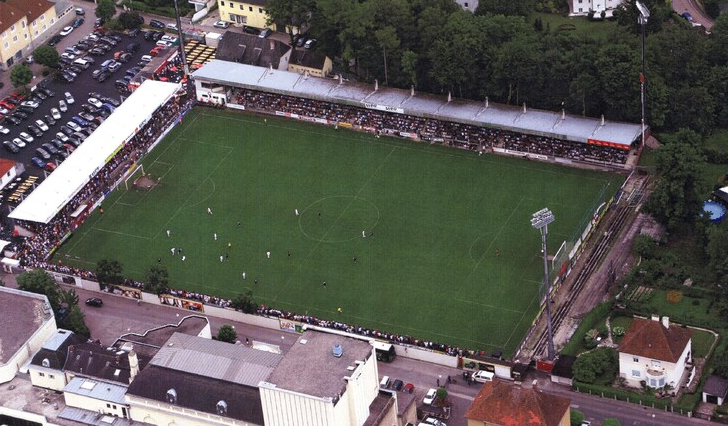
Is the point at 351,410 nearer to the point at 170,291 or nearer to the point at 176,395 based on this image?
the point at 176,395

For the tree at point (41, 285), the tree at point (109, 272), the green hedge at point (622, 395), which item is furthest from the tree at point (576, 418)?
the tree at point (41, 285)

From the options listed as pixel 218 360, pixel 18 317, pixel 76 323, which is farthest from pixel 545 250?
pixel 18 317

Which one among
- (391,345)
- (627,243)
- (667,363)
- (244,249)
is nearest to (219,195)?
(244,249)

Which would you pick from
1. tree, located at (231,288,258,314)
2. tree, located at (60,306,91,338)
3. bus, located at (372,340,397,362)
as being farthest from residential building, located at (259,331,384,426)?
tree, located at (60,306,91,338)

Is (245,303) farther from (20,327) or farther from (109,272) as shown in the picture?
(20,327)

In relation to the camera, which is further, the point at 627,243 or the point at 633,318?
the point at 627,243

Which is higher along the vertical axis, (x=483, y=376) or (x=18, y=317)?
(x=483, y=376)
